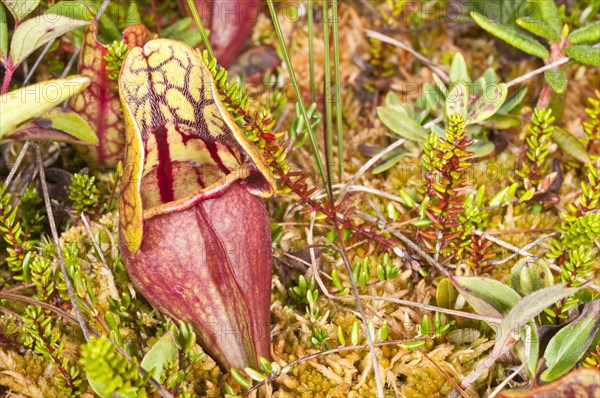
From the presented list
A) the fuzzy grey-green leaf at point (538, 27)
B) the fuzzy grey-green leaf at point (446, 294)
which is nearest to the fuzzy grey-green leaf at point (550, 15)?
the fuzzy grey-green leaf at point (538, 27)

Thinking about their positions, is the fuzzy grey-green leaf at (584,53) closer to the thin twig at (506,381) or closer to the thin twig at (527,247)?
the thin twig at (527,247)

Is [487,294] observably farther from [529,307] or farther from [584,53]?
[584,53]

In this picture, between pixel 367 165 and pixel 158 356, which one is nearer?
pixel 158 356

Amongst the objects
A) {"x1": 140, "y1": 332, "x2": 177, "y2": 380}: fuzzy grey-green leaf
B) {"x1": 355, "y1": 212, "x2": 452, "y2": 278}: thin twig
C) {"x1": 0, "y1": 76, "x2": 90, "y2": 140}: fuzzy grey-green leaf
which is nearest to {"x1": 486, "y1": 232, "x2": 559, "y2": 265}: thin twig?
{"x1": 355, "y1": 212, "x2": 452, "y2": 278}: thin twig

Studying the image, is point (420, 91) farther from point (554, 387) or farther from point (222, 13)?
point (554, 387)

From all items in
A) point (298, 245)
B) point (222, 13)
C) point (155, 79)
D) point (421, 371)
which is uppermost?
point (222, 13)

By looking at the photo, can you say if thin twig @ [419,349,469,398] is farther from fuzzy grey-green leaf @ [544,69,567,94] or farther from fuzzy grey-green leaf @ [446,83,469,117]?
fuzzy grey-green leaf @ [544,69,567,94]

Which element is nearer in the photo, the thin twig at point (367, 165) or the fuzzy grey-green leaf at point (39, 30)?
the fuzzy grey-green leaf at point (39, 30)

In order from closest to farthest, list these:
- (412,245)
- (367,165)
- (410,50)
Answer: (412,245), (367,165), (410,50)

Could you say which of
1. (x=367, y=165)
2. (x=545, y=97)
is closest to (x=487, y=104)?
(x=545, y=97)

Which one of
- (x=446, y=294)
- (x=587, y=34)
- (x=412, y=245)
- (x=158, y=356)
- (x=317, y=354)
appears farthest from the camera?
(x=587, y=34)

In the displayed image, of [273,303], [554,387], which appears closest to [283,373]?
[273,303]
